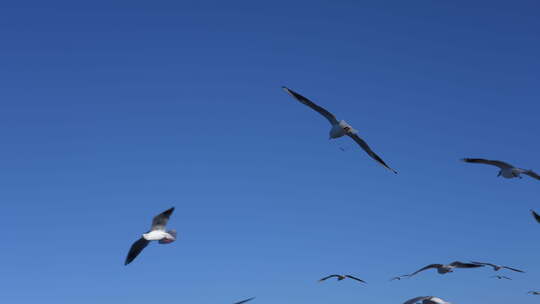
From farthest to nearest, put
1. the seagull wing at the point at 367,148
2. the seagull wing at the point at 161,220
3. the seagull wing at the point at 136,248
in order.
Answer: the seagull wing at the point at 367,148, the seagull wing at the point at 136,248, the seagull wing at the point at 161,220

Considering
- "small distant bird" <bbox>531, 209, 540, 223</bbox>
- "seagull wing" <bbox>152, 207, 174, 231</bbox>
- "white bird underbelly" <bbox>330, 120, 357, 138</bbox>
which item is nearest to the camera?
"small distant bird" <bbox>531, 209, 540, 223</bbox>

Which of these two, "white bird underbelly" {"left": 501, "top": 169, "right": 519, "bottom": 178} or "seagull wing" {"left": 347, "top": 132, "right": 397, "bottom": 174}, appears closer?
"white bird underbelly" {"left": 501, "top": 169, "right": 519, "bottom": 178}

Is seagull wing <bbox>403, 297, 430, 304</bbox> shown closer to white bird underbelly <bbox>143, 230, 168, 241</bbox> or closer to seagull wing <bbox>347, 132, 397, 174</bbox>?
white bird underbelly <bbox>143, 230, 168, 241</bbox>

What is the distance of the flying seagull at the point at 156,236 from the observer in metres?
26.1

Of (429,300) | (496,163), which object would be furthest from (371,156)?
(429,300)

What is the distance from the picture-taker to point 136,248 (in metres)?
27.9

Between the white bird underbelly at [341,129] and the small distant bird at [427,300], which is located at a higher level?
the white bird underbelly at [341,129]

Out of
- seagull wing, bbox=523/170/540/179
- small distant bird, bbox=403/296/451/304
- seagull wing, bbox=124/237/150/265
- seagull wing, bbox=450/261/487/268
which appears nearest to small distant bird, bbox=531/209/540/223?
seagull wing, bbox=523/170/540/179

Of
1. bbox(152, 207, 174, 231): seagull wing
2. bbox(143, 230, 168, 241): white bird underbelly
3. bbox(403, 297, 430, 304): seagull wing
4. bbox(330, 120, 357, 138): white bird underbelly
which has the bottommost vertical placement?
bbox(403, 297, 430, 304): seagull wing

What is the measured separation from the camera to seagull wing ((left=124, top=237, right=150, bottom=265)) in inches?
1085

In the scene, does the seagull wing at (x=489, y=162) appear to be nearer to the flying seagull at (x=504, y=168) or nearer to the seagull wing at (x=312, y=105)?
the flying seagull at (x=504, y=168)

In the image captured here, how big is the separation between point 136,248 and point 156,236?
2.21 meters

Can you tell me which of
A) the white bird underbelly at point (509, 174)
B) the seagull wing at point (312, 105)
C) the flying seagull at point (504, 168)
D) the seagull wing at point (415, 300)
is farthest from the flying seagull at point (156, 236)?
the white bird underbelly at point (509, 174)

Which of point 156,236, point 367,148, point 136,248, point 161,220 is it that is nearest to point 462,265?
point 367,148
